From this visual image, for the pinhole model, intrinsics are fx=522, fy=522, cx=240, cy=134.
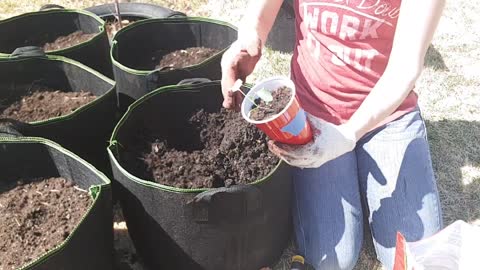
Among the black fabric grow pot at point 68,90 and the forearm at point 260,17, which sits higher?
the forearm at point 260,17

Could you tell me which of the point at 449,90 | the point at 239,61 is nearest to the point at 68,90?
the point at 239,61

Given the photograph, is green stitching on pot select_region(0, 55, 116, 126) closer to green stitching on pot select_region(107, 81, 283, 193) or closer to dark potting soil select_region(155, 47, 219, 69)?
green stitching on pot select_region(107, 81, 283, 193)

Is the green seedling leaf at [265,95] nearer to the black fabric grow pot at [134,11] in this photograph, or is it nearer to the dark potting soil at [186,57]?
the dark potting soil at [186,57]

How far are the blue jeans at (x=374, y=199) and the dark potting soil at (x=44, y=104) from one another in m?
0.83

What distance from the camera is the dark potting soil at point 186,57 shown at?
6.79 feet

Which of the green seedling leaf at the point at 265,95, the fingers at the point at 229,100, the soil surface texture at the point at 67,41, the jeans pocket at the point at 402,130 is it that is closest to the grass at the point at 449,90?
the jeans pocket at the point at 402,130

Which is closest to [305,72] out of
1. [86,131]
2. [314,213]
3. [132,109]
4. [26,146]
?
[314,213]

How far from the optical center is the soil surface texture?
2.18m

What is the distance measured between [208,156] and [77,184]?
40 centimetres

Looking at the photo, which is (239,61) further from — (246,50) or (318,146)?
(318,146)

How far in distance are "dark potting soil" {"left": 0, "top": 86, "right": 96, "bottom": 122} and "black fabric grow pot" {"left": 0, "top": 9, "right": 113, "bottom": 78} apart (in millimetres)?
229

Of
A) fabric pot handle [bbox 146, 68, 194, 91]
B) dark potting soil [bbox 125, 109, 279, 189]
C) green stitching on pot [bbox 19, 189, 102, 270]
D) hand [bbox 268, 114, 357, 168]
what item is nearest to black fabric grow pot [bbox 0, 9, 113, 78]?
fabric pot handle [bbox 146, 68, 194, 91]

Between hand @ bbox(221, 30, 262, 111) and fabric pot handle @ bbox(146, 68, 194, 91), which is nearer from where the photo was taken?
hand @ bbox(221, 30, 262, 111)

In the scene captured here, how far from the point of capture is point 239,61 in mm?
1585
